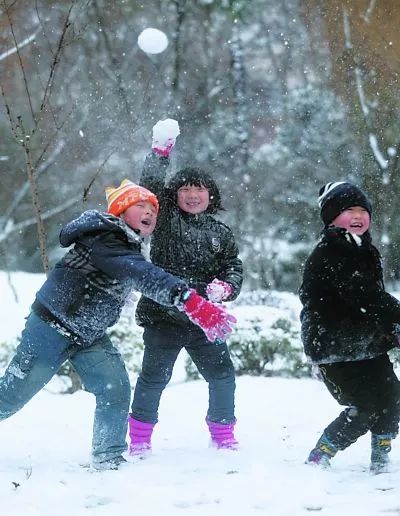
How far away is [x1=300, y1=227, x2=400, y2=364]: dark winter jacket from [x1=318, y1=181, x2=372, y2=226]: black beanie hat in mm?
103

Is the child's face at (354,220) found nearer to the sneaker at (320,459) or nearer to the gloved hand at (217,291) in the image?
the gloved hand at (217,291)

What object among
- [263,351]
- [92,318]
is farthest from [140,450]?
[263,351]

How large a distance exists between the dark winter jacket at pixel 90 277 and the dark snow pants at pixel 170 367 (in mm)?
481

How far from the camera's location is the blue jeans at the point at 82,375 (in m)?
3.00

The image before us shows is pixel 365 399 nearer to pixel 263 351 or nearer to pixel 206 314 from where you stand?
pixel 206 314

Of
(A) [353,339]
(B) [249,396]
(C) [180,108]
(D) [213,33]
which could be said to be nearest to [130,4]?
(D) [213,33]

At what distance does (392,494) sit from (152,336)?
152cm

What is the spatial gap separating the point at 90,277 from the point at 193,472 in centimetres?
99

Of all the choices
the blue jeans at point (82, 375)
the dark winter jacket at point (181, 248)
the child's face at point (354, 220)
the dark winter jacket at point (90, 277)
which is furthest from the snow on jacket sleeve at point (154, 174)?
the child's face at point (354, 220)

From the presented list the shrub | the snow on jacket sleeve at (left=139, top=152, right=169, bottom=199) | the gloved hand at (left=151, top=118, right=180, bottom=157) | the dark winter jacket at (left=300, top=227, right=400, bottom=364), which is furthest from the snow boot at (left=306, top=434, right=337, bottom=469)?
the shrub

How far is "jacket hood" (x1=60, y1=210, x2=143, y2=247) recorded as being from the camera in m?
2.93

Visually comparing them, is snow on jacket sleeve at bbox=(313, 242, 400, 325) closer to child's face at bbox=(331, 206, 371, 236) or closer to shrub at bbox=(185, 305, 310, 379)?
child's face at bbox=(331, 206, 371, 236)

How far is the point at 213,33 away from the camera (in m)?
13.4

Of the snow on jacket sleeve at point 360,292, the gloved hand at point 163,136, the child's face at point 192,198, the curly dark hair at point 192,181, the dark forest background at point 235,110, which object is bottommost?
the snow on jacket sleeve at point 360,292
